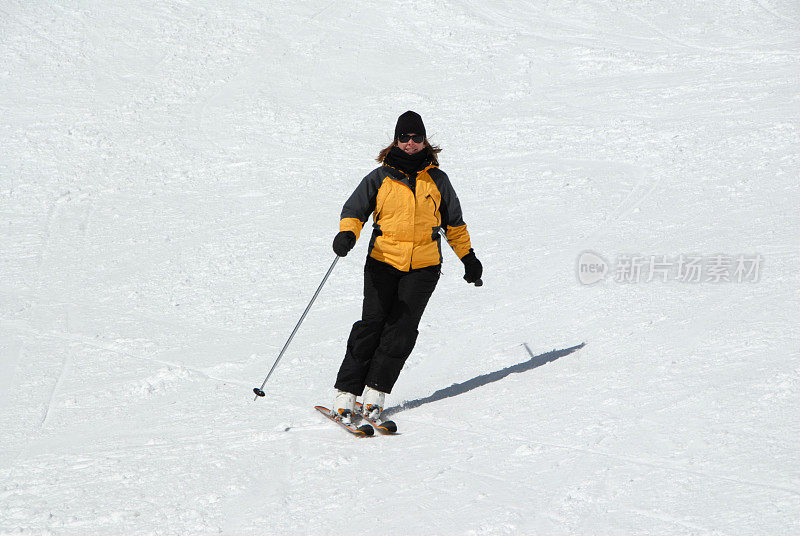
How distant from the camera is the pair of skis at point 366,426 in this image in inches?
190

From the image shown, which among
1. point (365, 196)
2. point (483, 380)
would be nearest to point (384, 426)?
point (483, 380)

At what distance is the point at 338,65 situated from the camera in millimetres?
14953

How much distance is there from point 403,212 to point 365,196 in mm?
253

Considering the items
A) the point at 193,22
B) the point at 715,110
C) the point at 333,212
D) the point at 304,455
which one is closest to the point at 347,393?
the point at 304,455

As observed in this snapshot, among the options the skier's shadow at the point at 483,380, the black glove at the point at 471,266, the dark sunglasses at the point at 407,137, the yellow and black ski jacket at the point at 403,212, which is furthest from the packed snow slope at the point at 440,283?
the dark sunglasses at the point at 407,137

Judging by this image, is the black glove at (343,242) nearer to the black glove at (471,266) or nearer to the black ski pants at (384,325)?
the black ski pants at (384,325)

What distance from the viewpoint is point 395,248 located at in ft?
16.1

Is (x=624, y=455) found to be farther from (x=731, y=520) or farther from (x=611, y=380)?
(x=611, y=380)

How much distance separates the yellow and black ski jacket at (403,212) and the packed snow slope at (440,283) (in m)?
1.08

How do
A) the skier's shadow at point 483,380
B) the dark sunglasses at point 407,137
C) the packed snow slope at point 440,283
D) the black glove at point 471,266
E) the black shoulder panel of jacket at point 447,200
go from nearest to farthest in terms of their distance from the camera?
the packed snow slope at point 440,283 → the dark sunglasses at point 407,137 → the black shoulder panel of jacket at point 447,200 → the black glove at point 471,266 → the skier's shadow at point 483,380

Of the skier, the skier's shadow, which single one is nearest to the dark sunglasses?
the skier

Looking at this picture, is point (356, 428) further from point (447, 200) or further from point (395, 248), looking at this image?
point (447, 200)

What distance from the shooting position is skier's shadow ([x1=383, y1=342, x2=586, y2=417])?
5559 millimetres

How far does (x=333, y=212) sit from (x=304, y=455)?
6030 millimetres
